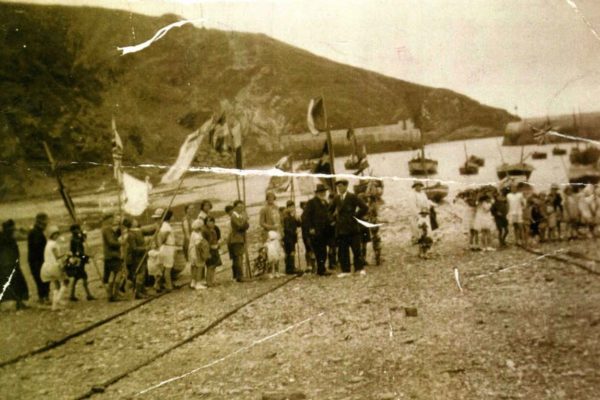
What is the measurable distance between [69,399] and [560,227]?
3.07m

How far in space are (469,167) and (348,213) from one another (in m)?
0.79

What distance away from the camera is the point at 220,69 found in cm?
315

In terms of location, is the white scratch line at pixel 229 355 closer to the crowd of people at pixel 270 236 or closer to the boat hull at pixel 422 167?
the crowd of people at pixel 270 236

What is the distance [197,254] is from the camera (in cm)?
320

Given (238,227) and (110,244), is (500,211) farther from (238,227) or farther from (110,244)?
(110,244)

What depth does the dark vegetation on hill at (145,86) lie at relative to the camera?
3086 mm

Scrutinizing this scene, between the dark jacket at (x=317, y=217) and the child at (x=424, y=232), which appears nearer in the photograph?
the child at (x=424, y=232)

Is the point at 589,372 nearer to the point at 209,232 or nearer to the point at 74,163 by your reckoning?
the point at 209,232

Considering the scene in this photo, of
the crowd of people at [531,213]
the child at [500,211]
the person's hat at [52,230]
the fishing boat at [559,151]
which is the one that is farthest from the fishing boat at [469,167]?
the person's hat at [52,230]

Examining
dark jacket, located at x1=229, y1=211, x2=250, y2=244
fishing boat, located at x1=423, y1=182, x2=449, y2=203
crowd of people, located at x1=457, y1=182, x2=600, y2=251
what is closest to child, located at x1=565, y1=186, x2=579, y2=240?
crowd of people, located at x1=457, y1=182, x2=600, y2=251

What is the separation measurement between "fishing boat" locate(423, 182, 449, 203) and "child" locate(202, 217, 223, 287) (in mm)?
1327

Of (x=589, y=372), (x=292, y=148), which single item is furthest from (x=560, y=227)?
(x=292, y=148)

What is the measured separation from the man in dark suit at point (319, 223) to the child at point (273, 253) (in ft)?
0.66

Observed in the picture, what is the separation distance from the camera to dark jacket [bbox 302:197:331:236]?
3.25 metres
